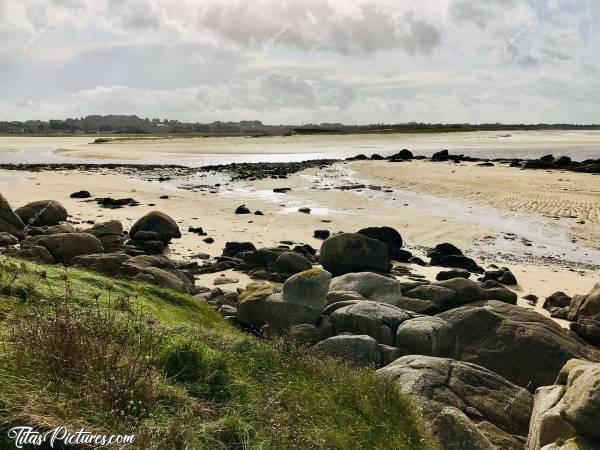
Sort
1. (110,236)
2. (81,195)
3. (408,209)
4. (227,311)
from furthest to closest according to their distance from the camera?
(81,195), (408,209), (110,236), (227,311)

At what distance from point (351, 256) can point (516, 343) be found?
18.5 feet

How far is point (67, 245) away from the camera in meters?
12.8

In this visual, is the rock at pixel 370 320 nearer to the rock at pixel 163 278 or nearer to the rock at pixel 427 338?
the rock at pixel 427 338

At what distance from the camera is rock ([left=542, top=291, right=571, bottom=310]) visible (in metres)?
11.7

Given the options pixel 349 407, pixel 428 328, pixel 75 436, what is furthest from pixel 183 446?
pixel 428 328

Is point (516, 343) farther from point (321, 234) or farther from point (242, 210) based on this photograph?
point (242, 210)

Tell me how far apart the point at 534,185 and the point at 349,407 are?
101 feet

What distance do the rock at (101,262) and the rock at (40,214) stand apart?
729 cm

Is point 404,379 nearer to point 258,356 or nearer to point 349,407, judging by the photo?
point 349,407

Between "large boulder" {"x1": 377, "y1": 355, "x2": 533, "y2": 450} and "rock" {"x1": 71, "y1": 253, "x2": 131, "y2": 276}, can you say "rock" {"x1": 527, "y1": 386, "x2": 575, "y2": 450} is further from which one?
"rock" {"x1": 71, "y1": 253, "x2": 131, "y2": 276}

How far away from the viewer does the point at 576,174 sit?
38.9m

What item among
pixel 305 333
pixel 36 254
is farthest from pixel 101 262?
pixel 305 333

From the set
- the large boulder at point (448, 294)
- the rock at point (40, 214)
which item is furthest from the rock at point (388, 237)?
the rock at point (40, 214)

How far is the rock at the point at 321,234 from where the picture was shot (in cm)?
1883
